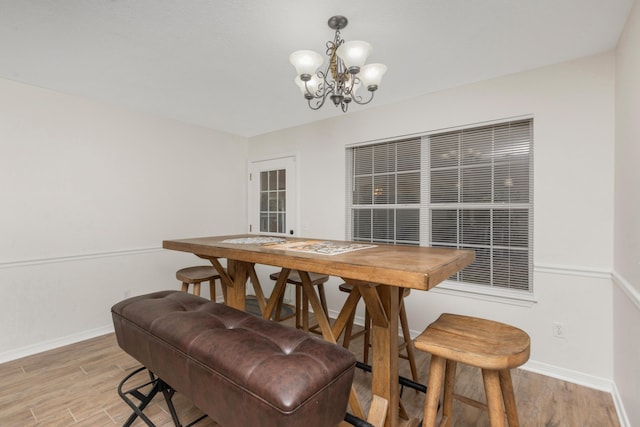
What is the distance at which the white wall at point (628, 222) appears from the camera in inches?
63.7

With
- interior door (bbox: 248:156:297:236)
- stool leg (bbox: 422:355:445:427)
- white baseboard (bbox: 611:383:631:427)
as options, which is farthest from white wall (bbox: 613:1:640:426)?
interior door (bbox: 248:156:297:236)

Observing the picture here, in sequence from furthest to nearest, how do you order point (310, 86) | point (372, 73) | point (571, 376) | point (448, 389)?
point (571, 376) → point (310, 86) → point (372, 73) → point (448, 389)

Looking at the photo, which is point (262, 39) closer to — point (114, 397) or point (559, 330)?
point (114, 397)

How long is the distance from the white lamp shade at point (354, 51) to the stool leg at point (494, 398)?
5.21 ft

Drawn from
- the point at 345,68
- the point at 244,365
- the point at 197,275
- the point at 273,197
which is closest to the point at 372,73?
the point at 345,68

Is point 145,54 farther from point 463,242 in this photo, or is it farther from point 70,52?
point 463,242

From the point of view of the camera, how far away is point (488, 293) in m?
2.63

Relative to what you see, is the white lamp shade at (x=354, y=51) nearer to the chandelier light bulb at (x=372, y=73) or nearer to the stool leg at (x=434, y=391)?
the chandelier light bulb at (x=372, y=73)

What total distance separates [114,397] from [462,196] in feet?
10.6

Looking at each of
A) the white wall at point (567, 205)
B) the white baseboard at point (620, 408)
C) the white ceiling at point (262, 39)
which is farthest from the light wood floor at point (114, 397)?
the white ceiling at point (262, 39)

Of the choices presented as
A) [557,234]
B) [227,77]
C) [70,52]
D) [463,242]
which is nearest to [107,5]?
[70,52]

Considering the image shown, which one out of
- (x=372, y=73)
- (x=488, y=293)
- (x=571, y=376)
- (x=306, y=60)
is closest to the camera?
(x=306, y=60)

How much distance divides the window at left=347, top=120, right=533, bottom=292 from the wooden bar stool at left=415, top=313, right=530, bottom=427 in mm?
1418

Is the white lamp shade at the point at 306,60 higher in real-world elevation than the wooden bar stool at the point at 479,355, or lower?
higher
